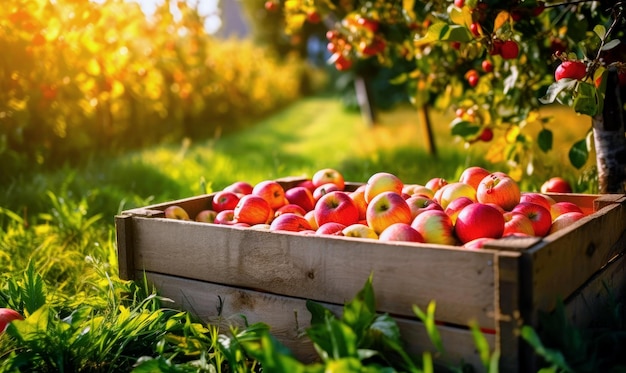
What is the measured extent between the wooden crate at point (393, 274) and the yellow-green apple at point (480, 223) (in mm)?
215

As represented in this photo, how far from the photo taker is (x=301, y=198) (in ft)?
9.61

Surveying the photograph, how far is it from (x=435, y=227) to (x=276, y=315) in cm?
58

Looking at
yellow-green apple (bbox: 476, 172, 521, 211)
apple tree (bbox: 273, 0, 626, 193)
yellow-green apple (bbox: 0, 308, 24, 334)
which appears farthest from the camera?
apple tree (bbox: 273, 0, 626, 193)

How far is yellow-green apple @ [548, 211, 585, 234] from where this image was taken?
225cm

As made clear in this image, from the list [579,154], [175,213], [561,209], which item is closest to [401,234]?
[561,209]

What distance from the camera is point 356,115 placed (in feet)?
49.4

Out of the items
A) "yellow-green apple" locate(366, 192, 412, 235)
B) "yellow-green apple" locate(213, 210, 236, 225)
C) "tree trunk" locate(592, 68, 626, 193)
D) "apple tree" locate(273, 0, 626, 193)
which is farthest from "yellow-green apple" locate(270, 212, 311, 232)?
"tree trunk" locate(592, 68, 626, 193)

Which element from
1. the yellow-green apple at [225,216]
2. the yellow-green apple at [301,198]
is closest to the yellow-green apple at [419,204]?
the yellow-green apple at [301,198]

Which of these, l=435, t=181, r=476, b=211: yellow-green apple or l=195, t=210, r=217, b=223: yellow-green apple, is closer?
l=435, t=181, r=476, b=211: yellow-green apple

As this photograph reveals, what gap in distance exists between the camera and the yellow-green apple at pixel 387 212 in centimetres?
228

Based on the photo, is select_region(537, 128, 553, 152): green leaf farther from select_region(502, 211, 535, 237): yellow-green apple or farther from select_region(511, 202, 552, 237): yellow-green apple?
select_region(502, 211, 535, 237): yellow-green apple

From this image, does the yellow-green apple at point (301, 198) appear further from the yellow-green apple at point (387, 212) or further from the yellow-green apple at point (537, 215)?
the yellow-green apple at point (537, 215)

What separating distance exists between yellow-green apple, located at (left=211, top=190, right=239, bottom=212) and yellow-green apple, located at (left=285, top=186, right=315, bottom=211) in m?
0.23

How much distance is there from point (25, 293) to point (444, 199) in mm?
1528
